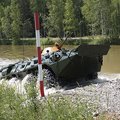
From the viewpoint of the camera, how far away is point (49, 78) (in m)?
13.8

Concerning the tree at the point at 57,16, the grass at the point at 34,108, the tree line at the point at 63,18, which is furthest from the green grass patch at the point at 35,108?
the tree at the point at 57,16

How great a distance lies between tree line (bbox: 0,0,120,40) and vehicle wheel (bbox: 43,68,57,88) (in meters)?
45.7

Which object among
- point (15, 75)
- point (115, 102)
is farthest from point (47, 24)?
point (115, 102)

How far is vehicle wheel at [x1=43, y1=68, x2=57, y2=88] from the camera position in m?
13.6

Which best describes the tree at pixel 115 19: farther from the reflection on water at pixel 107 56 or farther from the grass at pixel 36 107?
the grass at pixel 36 107

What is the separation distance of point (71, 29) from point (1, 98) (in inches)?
2277

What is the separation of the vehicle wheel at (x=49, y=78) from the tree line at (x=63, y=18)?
1798 inches

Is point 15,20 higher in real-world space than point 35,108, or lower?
higher

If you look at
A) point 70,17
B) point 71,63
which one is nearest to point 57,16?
point 70,17

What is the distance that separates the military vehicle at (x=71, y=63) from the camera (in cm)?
1342

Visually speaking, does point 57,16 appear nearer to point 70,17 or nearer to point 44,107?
point 70,17

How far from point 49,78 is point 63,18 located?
5312 cm

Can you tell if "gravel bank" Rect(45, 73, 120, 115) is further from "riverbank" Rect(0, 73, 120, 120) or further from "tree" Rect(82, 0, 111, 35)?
"tree" Rect(82, 0, 111, 35)

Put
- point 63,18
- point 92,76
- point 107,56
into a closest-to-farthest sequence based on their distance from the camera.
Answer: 1. point 92,76
2. point 107,56
3. point 63,18
